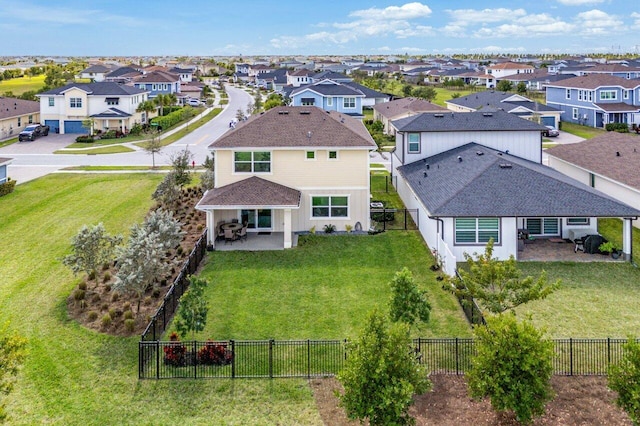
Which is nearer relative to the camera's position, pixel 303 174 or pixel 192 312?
pixel 192 312

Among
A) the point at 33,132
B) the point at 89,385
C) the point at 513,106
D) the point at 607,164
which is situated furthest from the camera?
the point at 513,106

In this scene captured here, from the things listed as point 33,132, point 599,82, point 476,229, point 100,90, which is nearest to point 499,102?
point 599,82

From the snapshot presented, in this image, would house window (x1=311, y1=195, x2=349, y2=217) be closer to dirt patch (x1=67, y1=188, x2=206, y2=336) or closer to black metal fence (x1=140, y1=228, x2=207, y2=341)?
black metal fence (x1=140, y1=228, x2=207, y2=341)

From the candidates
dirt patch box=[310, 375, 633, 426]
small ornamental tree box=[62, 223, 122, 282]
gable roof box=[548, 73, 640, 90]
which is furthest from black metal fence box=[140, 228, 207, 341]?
gable roof box=[548, 73, 640, 90]

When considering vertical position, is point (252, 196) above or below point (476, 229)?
above

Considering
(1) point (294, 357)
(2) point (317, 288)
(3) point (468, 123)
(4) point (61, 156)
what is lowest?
(1) point (294, 357)

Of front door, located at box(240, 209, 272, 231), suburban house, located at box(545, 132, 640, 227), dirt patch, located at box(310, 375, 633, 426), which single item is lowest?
dirt patch, located at box(310, 375, 633, 426)

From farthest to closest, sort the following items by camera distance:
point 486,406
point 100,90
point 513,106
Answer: point 100,90 → point 513,106 → point 486,406

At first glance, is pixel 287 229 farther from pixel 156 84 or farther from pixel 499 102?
pixel 156 84
